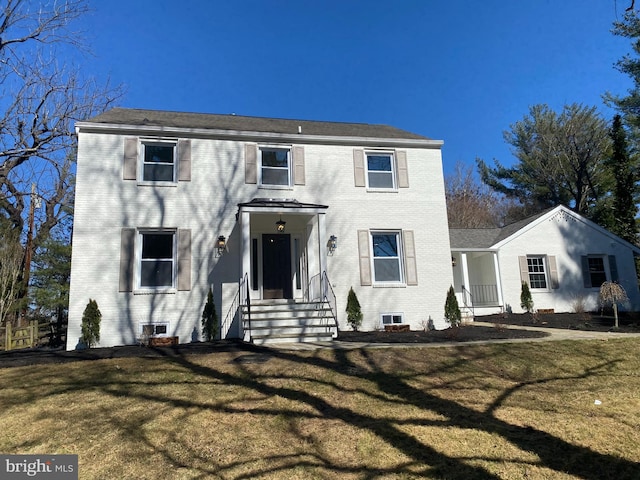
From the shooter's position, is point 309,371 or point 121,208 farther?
point 121,208

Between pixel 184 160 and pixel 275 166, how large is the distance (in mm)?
2668

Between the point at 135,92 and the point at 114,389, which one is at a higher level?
the point at 135,92

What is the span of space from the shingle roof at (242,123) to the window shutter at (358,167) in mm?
657

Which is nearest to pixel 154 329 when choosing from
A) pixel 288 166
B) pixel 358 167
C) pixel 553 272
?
pixel 288 166

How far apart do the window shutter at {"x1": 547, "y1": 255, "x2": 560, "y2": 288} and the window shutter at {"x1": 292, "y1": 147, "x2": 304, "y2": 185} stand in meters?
10.6

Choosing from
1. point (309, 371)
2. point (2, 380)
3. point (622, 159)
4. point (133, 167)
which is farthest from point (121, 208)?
point (622, 159)

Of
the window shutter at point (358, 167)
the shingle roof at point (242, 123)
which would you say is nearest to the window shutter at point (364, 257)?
the window shutter at point (358, 167)

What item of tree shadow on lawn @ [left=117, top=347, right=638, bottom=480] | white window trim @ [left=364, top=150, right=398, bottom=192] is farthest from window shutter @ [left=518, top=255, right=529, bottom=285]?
tree shadow on lawn @ [left=117, top=347, right=638, bottom=480]

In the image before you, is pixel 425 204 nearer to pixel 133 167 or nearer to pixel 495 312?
pixel 495 312

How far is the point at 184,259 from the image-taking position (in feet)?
35.9

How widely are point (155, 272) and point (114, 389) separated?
531 centimetres

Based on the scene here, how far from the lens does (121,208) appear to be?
10.9 metres

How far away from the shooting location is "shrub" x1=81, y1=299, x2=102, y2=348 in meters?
9.99

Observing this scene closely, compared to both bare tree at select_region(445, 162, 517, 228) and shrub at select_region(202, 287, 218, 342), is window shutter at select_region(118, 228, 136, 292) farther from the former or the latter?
bare tree at select_region(445, 162, 517, 228)
